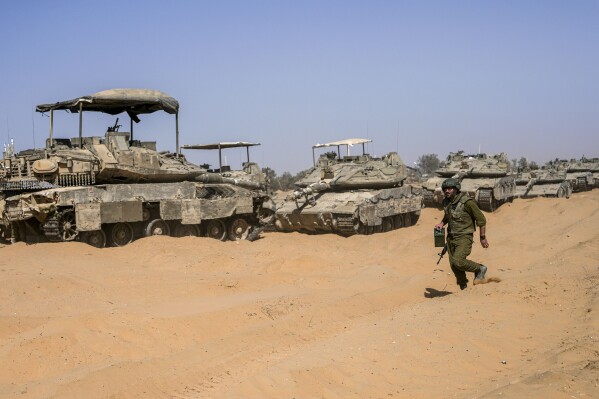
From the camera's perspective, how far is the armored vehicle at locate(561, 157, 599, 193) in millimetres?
35375

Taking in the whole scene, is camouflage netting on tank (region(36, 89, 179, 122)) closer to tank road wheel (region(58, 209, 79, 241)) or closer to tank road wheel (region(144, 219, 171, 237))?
tank road wheel (region(58, 209, 79, 241))

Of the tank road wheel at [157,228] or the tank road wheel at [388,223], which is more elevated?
the tank road wheel at [157,228]

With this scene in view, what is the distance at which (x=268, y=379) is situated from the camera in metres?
5.72

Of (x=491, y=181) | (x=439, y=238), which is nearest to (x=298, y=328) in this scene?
(x=439, y=238)

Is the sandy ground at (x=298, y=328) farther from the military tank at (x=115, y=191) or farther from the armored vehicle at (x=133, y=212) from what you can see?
the military tank at (x=115, y=191)

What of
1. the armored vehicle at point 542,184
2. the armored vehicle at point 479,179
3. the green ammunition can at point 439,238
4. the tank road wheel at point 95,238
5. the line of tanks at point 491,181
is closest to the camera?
the green ammunition can at point 439,238

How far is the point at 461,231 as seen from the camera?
9.59 meters

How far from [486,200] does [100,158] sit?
46.1 feet

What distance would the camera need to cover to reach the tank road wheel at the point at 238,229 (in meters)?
19.1

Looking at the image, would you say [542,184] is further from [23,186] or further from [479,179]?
[23,186]

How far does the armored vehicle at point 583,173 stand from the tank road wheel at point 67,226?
26696 millimetres

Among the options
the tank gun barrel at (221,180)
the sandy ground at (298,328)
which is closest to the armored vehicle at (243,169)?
the tank gun barrel at (221,180)

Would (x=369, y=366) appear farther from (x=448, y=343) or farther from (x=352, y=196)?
(x=352, y=196)

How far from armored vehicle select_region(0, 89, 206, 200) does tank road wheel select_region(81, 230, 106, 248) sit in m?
1.28
